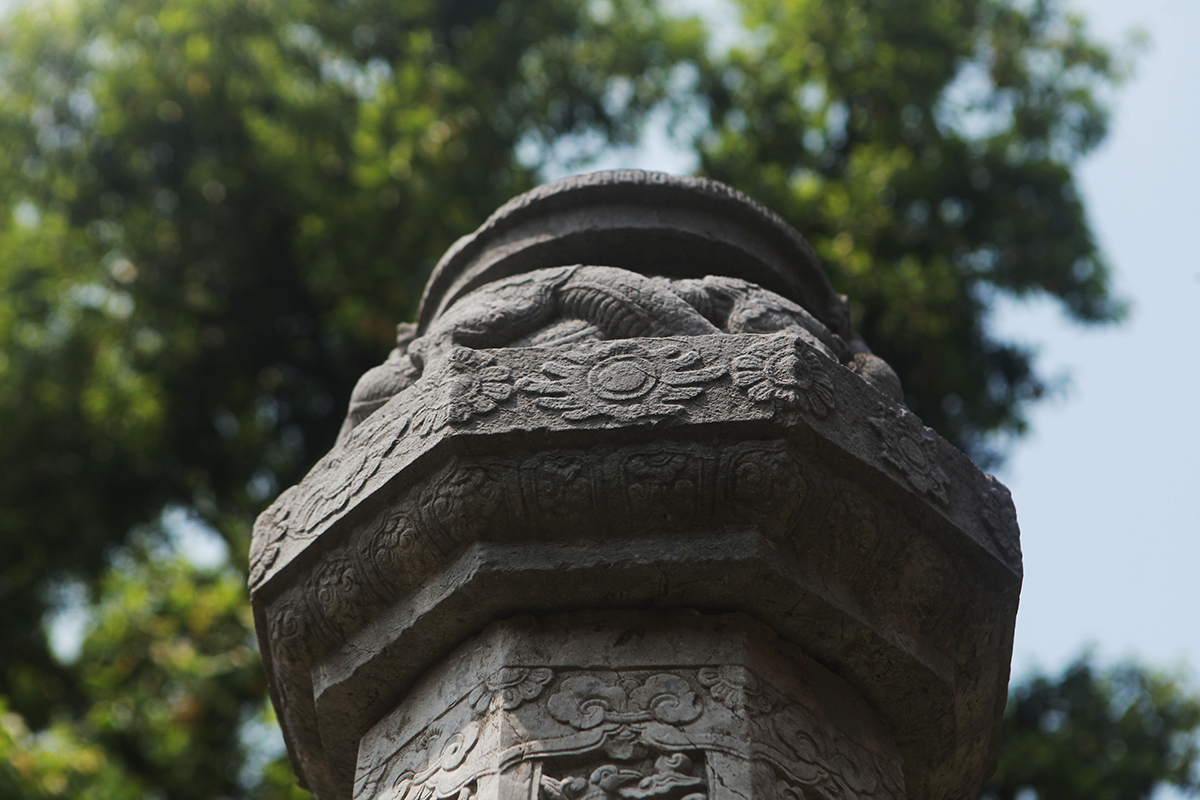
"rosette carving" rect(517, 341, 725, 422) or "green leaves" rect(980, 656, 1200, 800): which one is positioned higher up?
"green leaves" rect(980, 656, 1200, 800)

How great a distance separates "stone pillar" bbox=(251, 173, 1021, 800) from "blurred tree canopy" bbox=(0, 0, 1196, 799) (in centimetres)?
365

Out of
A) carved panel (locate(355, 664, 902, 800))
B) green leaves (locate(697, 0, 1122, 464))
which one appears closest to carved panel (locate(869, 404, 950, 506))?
carved panel (locate(355, 664, 902, 800))

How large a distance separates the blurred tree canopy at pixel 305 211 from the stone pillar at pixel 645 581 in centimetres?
365

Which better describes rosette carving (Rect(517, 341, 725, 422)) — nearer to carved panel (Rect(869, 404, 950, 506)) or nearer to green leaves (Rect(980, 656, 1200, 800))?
carved panel (Rect(869, 404, 950, 506))

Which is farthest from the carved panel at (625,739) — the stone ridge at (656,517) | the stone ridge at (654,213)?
the stone ridge at (654,213)

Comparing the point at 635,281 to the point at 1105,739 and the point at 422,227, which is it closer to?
the point at 422,227

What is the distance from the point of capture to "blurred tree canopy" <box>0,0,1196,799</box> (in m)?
5.95

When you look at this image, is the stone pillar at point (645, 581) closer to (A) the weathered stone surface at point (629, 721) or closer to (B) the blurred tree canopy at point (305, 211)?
(A) the weathered stone surface at point (629, 721)

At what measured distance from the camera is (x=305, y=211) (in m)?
6.65

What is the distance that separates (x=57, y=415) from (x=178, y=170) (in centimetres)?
166

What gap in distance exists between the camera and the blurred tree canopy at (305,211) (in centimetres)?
595

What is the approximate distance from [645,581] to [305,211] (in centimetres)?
521

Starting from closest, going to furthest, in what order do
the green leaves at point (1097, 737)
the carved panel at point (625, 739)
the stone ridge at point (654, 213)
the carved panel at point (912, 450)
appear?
the carved panel at point (625, 739) → the carved panel at point (912, 450) → the stone ridge at point (654, 213) → the green leaves at point (1097, 737)

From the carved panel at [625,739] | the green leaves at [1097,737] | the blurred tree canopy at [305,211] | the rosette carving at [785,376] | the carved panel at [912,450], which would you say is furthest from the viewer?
the blurred tree canopy at [305,211]
